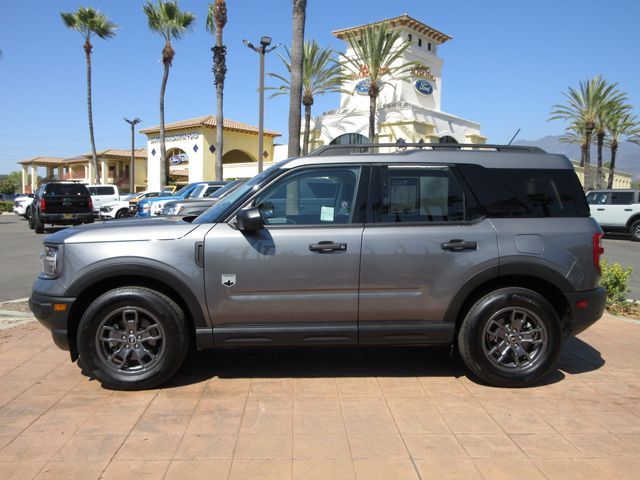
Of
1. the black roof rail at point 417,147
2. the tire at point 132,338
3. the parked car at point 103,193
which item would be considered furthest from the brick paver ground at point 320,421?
the parked car at point 103,193

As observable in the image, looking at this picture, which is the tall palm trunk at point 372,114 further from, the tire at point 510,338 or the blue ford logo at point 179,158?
the tire at point 510,338

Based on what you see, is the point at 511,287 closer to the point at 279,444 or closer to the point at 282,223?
the point at 282,223

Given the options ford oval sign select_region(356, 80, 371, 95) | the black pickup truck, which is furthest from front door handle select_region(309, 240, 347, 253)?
ford oval sign select_region(356, 80, 371, 95)

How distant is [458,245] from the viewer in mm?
4293

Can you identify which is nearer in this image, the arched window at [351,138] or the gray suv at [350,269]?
the gray suv at [350,269]

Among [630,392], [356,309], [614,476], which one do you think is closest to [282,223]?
[356,309]

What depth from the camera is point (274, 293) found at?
4.18m

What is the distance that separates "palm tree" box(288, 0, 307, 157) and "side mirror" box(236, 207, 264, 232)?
366 inches

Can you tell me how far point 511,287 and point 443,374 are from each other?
101 cm

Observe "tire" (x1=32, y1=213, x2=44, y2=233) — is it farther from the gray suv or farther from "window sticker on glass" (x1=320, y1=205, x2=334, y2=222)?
"window sticker on glass" (x1=320, y1=205, x2=334, y2=222)

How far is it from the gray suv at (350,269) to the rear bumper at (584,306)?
0.01 m

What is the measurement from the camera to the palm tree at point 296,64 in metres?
12.7

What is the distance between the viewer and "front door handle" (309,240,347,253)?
4.17 metres

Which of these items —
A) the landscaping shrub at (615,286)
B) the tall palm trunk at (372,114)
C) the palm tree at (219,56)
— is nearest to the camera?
the landscaping shrub at (615,286)
